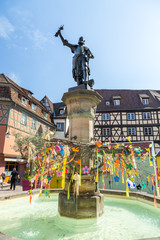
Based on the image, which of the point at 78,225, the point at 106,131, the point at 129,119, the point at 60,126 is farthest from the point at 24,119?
the point at 78,225

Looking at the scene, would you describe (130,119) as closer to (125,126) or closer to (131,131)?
(125,126)

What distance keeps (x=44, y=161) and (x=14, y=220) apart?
5.07 feet

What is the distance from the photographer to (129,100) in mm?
27297

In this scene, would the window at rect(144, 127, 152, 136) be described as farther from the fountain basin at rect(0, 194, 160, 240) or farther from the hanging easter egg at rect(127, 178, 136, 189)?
the hanging easter egg at rect(127, 178, 136, 189)

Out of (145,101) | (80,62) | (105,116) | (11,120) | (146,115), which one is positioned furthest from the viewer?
(145,101)

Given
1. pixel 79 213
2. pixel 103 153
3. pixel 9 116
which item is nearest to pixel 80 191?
pixel 79 213

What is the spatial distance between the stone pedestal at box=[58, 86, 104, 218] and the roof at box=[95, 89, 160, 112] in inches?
817

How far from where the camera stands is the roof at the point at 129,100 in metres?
25.5

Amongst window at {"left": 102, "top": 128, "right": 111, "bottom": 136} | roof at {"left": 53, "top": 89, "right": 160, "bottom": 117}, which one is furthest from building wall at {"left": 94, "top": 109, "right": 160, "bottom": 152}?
roof at {"left": 53, "top": 89, "right": 160, "bottom": 117}

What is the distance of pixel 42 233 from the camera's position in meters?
3.19

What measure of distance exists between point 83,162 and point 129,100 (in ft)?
81.0

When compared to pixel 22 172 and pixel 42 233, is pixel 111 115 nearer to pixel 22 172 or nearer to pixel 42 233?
pixel 22 172

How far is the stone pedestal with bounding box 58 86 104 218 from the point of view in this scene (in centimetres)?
388

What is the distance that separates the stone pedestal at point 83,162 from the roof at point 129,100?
2076 cm
